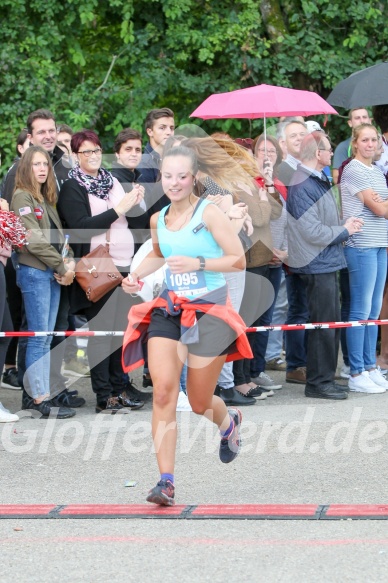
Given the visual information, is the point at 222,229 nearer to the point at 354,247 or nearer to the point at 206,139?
the point at 206,139

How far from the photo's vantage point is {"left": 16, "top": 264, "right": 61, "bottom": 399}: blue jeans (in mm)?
8961

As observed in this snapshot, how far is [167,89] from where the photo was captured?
1498cm

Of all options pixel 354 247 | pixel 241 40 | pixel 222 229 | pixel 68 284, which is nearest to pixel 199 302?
pixel 222 229

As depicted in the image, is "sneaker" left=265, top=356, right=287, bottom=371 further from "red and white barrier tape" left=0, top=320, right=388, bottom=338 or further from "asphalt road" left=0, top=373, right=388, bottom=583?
"red and white barrier tape" left=0, top=320, right=388, bottom=338

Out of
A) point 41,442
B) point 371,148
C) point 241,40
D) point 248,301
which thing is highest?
point 241,40

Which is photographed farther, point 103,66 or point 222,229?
point 103,66

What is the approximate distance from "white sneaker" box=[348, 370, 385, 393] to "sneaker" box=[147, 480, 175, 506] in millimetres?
3860

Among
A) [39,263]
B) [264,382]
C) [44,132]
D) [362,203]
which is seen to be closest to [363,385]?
[264,382]

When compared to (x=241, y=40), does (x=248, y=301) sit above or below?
below

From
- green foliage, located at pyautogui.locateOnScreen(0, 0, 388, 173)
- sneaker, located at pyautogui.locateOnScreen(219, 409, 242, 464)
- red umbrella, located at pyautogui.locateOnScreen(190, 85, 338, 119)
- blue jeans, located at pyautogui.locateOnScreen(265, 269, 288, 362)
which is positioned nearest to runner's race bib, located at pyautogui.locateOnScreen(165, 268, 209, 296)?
sneaker, located at pyautogui.locateOnScreen(219, 409, 242, 464)

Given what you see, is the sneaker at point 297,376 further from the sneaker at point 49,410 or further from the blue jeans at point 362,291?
the sneaker at point 49,410

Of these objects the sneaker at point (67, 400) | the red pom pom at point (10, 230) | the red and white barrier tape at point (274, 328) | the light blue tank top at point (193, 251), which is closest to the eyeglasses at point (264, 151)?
the red and white barrier tape at point (274, 328)

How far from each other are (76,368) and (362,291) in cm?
282

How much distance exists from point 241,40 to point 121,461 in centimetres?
822
